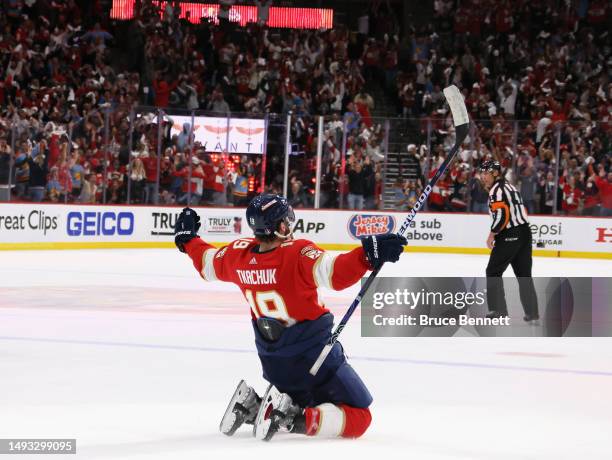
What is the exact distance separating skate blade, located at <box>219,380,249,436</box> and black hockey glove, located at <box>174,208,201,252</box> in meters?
0.79

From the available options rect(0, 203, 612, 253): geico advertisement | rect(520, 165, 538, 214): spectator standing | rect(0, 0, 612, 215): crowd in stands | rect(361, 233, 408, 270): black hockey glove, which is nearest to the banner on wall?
rect(0, 0, 612, 215): crowd in stands

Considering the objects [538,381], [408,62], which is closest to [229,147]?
[408,62]

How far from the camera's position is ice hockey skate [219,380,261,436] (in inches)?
195

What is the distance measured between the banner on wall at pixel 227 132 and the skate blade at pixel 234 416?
13.2m

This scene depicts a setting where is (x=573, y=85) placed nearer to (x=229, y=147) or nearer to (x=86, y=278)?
(x=229, y=147)

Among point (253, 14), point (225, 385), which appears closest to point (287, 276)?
point (225, 385)

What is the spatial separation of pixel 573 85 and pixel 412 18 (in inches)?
185

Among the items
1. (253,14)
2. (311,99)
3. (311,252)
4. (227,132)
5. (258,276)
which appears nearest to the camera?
(311,252)

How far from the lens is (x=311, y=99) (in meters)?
22.9

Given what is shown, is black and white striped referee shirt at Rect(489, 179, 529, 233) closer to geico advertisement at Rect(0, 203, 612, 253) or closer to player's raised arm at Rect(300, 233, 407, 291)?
player's raised arm at Rect(300, 233, 407, 291)

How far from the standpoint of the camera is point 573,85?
926 inches

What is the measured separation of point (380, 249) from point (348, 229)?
15.0 meters

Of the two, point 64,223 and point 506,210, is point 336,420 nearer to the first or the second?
point 506,210

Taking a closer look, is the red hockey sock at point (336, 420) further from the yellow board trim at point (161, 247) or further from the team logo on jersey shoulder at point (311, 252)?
the yellow board trim at point (161, 247)
